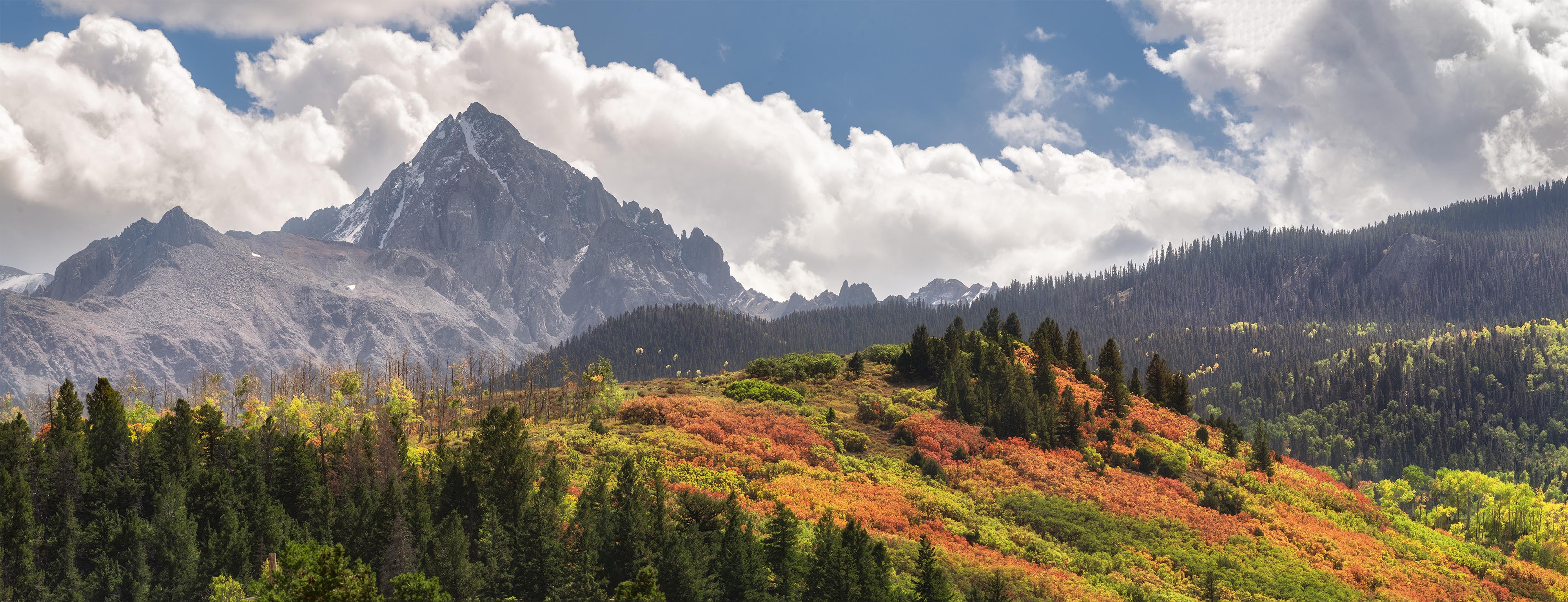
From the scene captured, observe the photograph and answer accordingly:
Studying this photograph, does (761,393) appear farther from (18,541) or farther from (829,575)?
(18,541)

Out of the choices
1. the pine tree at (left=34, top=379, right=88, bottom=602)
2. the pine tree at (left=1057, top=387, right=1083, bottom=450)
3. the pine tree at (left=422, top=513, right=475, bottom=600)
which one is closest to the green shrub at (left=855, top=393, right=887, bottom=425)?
the pine tree at (left=1057, top=387, right=1083, bottom=450)

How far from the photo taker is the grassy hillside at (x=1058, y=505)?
42406mm

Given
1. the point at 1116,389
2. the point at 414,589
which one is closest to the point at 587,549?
the point at 414,589

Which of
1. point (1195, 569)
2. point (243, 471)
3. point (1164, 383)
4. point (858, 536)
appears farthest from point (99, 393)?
point (1164, 383)

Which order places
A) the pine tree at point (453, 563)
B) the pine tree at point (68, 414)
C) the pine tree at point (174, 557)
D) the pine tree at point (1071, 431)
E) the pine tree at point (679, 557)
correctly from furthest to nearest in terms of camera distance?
1. the pine tree at point (1071, 431)
2. the pine tree at point (68, 414)
3. the pine tree at point (174, 557)
4. the pine tree at point (453, 563)
5. the pine tree at point (679, 557)

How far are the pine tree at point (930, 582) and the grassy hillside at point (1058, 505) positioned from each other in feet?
4.13

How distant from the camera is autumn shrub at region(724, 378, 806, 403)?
64562mm

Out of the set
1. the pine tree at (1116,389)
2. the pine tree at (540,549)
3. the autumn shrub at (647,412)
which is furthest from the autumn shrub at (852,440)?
the pine tree at (1116,389)

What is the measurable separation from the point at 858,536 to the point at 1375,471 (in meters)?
192

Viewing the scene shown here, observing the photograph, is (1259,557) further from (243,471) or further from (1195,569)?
(243,471)

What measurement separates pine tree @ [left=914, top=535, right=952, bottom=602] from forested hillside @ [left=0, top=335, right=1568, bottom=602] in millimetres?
119

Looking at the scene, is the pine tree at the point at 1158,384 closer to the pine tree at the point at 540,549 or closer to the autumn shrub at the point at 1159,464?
the autumn shrub at the point at 1159,464

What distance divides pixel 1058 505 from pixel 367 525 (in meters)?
35.0

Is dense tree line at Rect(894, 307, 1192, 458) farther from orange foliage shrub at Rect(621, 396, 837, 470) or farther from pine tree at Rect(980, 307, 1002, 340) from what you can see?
orange foliage shrub at Rect(621, 396, 837, 470)
